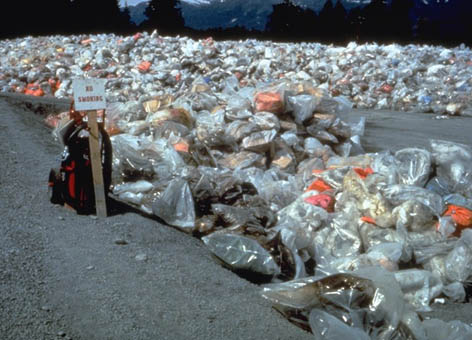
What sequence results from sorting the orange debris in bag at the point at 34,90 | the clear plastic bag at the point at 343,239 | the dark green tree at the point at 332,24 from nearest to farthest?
the clear plastic bag at the point at 343,239, the orange debris in bag at the point at 34,90, the dark green tree at the point at 332,24

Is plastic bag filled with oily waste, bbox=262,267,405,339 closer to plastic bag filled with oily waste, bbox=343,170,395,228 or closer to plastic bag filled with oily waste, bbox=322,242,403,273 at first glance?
plastic bag filled with oily waste, bbox=322,242,403,273

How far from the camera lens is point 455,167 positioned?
4.20 metres

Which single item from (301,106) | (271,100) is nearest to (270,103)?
(271,100)

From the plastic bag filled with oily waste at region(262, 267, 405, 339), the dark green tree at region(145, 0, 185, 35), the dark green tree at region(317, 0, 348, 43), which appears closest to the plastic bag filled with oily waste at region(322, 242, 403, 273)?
the plastic bag filled with oily waste at region(262, 267, 405, 339)

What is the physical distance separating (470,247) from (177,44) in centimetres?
1005

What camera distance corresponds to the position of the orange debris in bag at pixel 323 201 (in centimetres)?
374

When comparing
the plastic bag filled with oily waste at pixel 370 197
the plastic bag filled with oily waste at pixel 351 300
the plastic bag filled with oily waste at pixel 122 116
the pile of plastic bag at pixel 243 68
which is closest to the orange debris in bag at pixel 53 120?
the plastic bag filled with oily waste at pixel 122 116

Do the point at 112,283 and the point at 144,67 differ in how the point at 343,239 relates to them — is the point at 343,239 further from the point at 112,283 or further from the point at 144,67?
the point at 144,67

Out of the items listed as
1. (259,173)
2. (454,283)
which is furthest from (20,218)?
(454,283)

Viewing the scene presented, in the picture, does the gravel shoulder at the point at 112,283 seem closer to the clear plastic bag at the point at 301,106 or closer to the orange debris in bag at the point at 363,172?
the orange debris in bag at the point at 363,172

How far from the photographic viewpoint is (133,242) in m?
2.98

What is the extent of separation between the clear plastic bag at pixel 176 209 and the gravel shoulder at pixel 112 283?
102 millimetres

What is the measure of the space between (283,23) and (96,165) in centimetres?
2049

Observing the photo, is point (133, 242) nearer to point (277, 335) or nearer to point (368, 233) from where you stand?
point (277, 335)
